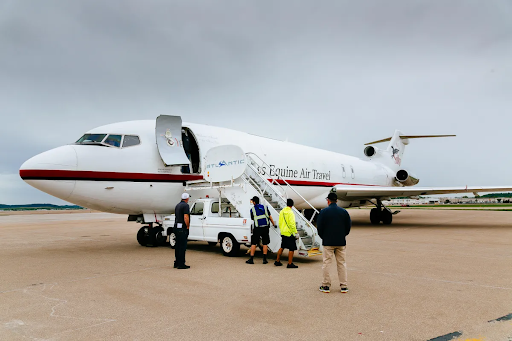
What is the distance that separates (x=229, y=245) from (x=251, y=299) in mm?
4337

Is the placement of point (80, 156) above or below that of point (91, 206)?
above

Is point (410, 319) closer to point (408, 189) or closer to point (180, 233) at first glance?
Result: point (180, 233)

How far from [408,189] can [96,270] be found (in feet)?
54.9

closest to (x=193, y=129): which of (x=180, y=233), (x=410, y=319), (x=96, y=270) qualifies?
(x=180, y=233)

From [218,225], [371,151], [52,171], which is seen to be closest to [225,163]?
[218,225]

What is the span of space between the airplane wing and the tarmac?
9.48m

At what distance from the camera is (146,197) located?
1117 centimetres

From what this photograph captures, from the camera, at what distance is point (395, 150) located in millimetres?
28766

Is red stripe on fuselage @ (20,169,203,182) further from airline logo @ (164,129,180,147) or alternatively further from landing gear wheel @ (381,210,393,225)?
landing gear wheel @ (381,210,393,225)

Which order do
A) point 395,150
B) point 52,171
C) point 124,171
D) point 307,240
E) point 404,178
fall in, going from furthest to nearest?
point 395,150 → point 404,178 → point 124,171 → point 307,240 → point 52,171

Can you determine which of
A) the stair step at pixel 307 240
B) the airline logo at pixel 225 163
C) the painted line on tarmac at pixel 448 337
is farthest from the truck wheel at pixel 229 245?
the painted line on tarmac at pixel 448 337

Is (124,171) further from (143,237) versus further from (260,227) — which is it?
(260,227)

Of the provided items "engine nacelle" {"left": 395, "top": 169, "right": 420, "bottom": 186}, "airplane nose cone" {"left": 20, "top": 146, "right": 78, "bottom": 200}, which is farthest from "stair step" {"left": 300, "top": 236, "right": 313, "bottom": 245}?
"engine nacelle" {"left": 395, "top": 169, "right": 420, "bottom": 186}

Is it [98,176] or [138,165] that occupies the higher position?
[138,165]
